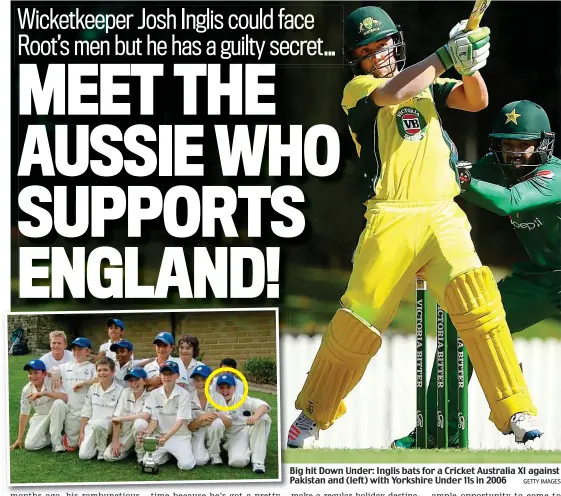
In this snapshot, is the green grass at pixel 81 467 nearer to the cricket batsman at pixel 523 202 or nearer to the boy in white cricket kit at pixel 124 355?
the boy in white cricket kit at pixel 124 355

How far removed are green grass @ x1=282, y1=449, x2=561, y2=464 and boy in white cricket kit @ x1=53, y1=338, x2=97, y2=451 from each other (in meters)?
1.23

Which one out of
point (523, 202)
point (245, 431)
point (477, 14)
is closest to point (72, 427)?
point (245, 431)

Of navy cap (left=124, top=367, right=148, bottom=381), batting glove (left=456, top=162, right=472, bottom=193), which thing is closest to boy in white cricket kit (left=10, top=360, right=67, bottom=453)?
navy cap (left=124, top=367, right=148, bottom=381)

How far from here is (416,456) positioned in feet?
25.2

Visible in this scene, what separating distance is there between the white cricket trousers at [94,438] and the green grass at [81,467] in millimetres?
49

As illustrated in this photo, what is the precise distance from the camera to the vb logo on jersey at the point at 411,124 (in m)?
7.49

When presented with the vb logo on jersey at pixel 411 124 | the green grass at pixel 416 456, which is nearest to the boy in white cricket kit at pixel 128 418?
the green grass at pixel 416 456

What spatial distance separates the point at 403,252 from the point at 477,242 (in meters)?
0.49

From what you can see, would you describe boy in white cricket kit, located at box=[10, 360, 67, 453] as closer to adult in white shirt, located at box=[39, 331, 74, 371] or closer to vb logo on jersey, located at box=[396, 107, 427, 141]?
adult in white shirt, located at box=[39, 331, 74, 371]

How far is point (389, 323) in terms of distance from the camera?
762cm

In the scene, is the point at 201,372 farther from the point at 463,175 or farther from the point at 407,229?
the point at 463,175

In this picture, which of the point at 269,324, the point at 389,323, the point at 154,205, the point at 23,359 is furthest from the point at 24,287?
the point at 389,323

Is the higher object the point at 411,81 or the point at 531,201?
the point at 411,81

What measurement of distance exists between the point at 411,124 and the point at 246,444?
2.10 metres
